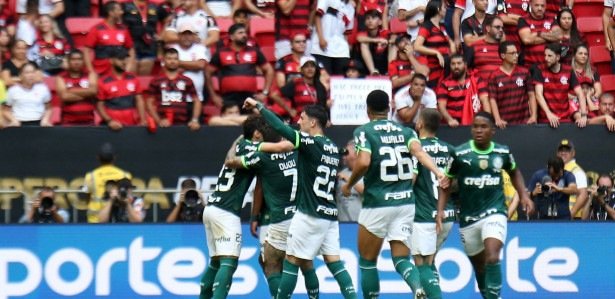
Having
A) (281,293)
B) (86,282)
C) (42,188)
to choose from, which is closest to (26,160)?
(42,188)

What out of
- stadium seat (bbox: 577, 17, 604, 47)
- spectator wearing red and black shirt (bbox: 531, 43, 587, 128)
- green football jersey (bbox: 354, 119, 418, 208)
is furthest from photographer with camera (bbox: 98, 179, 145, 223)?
stadium seat (bbox: 577, 17, 604, 47)

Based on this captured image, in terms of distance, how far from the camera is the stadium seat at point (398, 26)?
21.3 metres

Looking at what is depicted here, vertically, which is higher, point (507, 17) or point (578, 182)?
point (507, 17)

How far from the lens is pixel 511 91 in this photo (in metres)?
19.6

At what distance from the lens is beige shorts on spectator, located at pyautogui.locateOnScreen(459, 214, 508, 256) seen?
1512 centimetres

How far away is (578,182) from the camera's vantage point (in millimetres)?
18438

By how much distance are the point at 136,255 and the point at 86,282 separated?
653mm

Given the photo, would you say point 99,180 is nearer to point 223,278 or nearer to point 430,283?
point 223,278

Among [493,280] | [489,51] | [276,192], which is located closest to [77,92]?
[276,192]

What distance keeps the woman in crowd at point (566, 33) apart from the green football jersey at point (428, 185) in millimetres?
5054

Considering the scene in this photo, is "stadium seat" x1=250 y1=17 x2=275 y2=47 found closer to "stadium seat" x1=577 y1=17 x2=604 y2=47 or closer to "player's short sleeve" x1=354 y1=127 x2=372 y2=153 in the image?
"stadium seat" x1=577 y1=17 x2=604 y2=47

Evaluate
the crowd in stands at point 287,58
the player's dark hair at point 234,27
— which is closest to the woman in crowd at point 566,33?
the crowd in stands at point 287,58

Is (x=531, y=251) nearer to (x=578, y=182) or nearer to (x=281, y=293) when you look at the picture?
(x=578, y=182)

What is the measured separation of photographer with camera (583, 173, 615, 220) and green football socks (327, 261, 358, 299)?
4.19 meters
